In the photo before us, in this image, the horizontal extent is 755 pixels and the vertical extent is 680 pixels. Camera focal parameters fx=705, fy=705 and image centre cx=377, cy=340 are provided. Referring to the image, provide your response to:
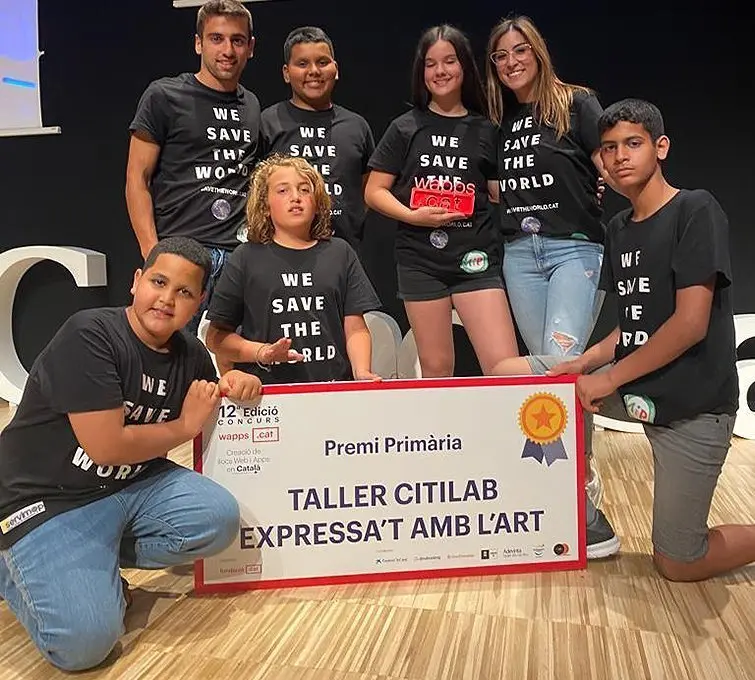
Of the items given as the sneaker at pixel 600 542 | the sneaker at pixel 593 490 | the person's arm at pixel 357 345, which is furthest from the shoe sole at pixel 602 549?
the person's arm at pixel 357 345

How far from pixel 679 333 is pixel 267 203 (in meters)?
1.04

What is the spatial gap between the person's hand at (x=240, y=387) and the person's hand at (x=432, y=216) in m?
0.71

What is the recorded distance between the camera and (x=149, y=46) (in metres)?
3.41

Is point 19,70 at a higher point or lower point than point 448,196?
higher

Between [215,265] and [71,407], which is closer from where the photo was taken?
[71,407]

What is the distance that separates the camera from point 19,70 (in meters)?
3.57

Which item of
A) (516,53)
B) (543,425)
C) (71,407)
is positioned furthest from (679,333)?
(71,407)

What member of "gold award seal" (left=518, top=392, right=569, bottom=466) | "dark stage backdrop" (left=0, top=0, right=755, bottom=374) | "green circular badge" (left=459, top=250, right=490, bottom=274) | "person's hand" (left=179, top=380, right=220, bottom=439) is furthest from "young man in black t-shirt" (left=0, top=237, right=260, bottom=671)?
"dark stage backdrop" (left=0, top=0, right=755, bottom=374)

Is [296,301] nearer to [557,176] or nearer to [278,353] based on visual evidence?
[278,353]

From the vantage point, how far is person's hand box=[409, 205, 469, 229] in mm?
1971

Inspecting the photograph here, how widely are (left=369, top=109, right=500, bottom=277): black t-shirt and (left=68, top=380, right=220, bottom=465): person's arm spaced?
31.2 inches

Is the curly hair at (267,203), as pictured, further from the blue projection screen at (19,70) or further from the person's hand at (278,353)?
the blue projection screen at (19,70)

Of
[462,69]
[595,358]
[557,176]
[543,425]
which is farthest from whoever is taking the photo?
[462,69]

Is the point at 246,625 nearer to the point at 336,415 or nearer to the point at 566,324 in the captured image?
the point at 336,415
